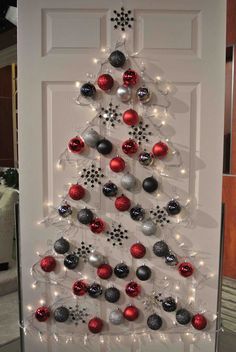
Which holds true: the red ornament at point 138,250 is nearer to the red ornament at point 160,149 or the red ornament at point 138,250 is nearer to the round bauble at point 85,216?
the round bauble at point 85,216

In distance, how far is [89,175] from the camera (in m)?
1.69

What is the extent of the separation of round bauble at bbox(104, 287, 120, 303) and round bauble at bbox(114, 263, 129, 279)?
8 centimetres

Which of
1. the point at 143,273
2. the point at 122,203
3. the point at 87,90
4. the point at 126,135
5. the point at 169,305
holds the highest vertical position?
the point at 87,90

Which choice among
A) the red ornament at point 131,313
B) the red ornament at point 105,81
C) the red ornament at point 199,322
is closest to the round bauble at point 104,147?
the red ornament at point 105,81

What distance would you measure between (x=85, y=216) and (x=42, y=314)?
0.59 meters

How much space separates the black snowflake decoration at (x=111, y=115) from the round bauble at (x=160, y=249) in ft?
2.20

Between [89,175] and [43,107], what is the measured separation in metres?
0.43

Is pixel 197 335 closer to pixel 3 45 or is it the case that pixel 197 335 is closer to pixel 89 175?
pixel 89 175

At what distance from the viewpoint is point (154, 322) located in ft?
5.63

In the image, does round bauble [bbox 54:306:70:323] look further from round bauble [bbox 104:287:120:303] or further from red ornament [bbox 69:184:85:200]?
red ornament [bbox 69:184:85:200]

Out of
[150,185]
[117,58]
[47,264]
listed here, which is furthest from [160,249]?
[117,58]

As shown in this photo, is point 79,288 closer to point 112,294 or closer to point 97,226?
point 112,294

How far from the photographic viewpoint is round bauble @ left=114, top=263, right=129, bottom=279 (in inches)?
66.8

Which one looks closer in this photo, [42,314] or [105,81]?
[105,81]
